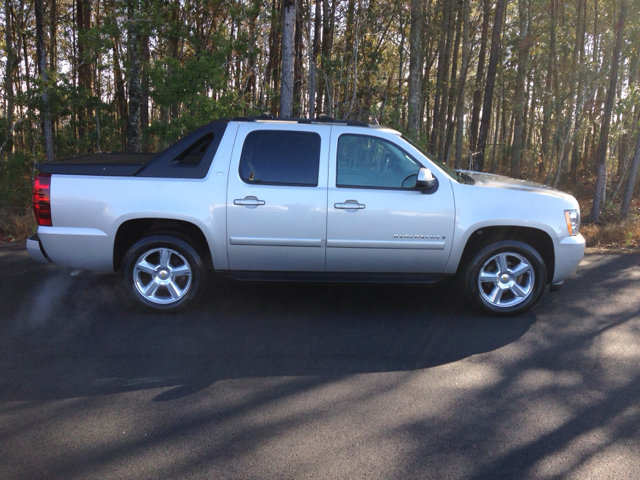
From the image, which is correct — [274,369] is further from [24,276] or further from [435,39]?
[435,39]

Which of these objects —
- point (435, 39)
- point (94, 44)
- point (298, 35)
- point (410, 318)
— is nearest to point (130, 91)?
point (94, 44)

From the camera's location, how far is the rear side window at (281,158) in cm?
539

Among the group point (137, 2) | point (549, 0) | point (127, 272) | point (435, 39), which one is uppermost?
point (549, 0)

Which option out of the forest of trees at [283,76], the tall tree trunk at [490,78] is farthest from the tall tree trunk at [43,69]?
the tall tree trunk at [490,78]

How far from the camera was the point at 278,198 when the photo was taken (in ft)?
17.4

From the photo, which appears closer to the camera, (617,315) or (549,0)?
(617,315)

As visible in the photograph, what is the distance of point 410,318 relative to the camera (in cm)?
558

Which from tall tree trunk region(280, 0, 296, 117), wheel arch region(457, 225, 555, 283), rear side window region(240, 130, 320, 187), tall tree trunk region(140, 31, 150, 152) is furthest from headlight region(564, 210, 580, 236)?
tall tree trunk region(140, 31, 150, 152)

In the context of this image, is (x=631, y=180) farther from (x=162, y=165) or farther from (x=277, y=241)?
(x=162, y=165)

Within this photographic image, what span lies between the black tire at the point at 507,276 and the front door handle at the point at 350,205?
130 centimetres

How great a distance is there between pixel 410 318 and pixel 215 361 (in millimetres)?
2121

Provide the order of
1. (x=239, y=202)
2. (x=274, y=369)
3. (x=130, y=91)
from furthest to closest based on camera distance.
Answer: (x=130, y=91) < (x=239, y=202) < (x=274, y=369)

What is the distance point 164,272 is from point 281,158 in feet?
5.44

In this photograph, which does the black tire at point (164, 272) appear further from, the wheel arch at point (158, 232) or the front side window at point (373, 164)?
the front side window at point (373, 164)
